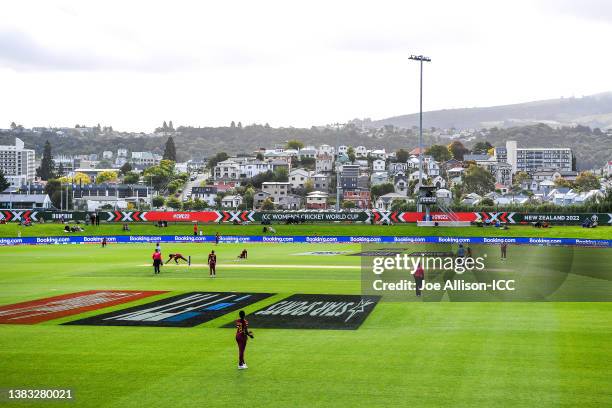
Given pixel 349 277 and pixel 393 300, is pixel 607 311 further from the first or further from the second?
pixel 349 277

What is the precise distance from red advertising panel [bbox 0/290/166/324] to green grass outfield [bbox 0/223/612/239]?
63.5 m

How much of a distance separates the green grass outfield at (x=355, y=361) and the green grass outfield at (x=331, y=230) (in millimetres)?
66691

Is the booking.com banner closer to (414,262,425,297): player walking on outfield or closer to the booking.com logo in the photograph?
the booking.com logo

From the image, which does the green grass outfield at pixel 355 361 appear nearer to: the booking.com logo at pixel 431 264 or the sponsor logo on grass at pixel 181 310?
the sponsor logo on grass at pixel 181 310

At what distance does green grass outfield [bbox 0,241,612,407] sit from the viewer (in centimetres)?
1888

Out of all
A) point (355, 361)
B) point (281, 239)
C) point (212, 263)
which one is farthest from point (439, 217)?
point (355, 361)

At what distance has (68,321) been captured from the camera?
2989 cm

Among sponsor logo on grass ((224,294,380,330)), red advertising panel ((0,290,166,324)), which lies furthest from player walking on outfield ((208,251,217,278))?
sponsor logo on grass ((224,294,380,330))

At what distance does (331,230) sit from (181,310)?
77052mm

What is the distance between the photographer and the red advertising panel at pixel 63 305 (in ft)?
102

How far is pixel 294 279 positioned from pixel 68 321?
18.6 m

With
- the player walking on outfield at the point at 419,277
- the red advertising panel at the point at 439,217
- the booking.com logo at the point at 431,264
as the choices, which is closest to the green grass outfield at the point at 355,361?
the player walking on outfield at the point at 419,277

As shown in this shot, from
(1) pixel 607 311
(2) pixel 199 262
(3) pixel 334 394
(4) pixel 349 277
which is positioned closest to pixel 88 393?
(3) pixel 334 394

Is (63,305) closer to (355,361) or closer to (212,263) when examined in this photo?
(212,263)
